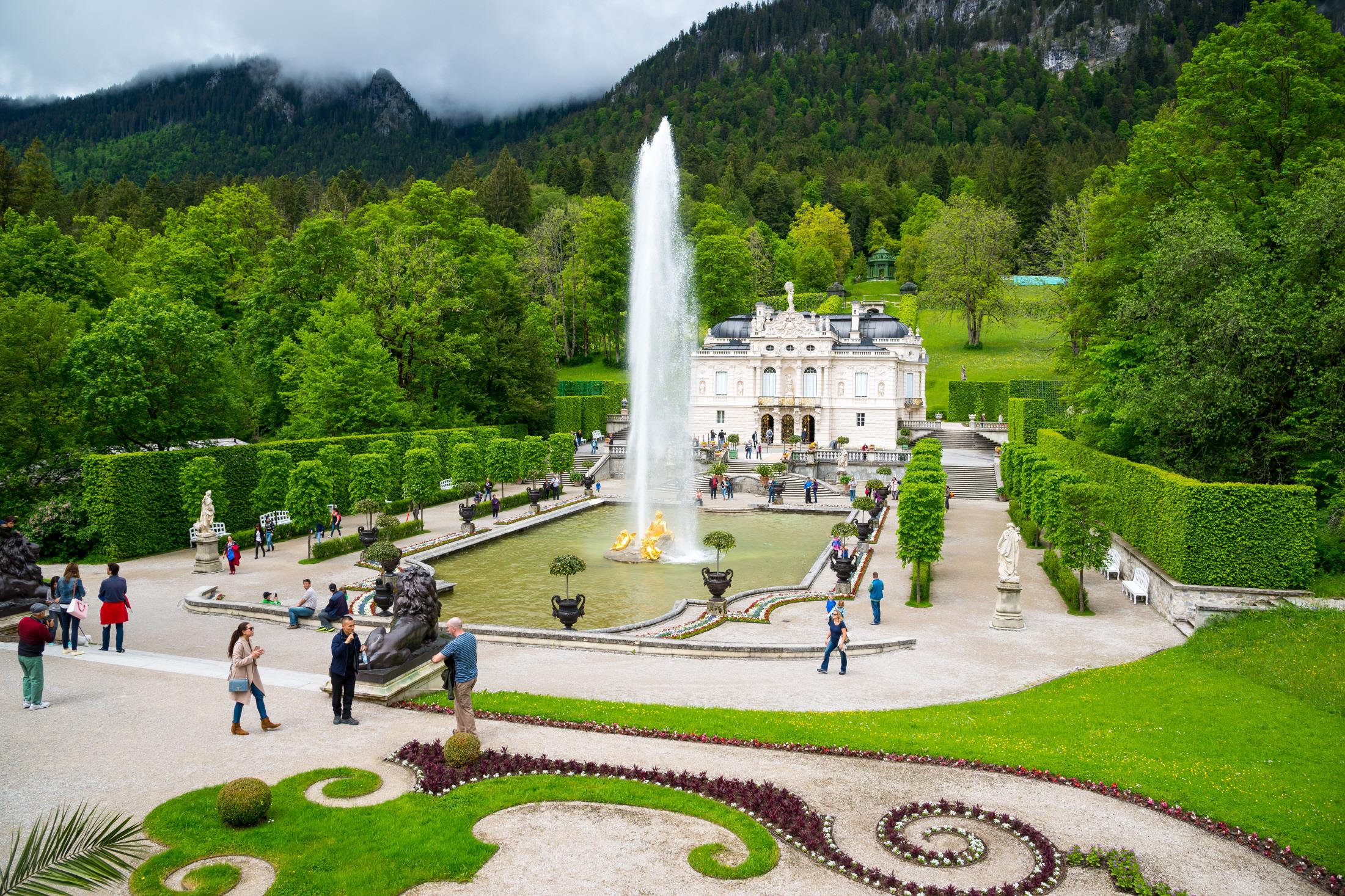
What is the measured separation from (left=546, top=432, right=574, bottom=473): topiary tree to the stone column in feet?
108

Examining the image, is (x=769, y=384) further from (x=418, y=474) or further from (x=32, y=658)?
(x=32, y=658)

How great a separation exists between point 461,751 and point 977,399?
6757cm

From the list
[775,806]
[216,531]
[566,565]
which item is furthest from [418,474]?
[775,806]

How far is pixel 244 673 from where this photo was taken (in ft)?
40.5

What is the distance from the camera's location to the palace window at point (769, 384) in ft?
223

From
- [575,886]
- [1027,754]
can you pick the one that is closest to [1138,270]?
[1027,754]

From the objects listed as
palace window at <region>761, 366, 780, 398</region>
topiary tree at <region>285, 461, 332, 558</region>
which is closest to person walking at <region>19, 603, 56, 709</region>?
topiary tree at <region>285, 461, 332, 558</region>

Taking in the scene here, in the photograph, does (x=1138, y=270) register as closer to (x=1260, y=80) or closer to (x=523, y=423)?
(x=1260, y=80)

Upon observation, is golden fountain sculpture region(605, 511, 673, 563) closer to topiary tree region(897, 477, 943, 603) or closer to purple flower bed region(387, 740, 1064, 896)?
topiary tree region(897, 477, 943, 603)

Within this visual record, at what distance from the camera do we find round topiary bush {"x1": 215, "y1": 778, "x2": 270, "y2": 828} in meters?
9.41

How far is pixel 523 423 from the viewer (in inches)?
2496

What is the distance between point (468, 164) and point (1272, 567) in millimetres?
98619

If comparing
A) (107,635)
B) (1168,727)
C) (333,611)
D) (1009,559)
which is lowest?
(1168,727)

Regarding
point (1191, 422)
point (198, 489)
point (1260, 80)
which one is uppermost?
point (1260, 80)
